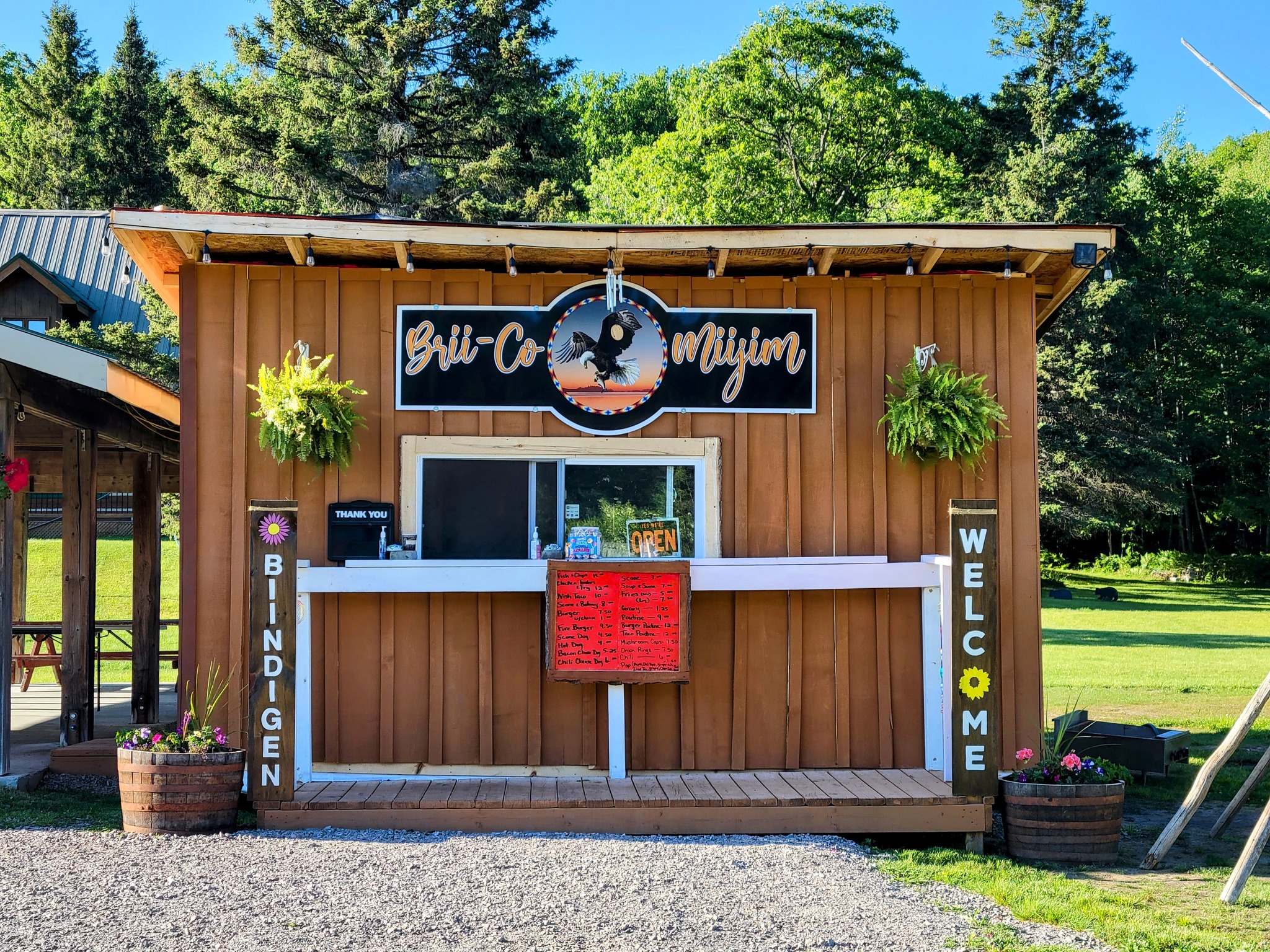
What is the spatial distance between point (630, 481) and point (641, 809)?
2147mm

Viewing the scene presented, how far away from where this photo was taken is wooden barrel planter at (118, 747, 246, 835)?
6.14 meters

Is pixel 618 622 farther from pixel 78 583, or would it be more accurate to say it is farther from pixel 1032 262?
pixel 78 583

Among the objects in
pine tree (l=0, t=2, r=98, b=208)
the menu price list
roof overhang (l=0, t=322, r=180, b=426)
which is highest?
pine tree (l=0, t=2, r=98, b=208)

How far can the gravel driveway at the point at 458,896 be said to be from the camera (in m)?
4.69

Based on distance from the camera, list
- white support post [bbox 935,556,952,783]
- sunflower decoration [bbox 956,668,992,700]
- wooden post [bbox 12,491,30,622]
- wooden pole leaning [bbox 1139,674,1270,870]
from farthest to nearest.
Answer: wooden post [bbox 12,491,30,622], white support post [bbox 935,556,952,783], sunflower decoration [bbox 956,668,992,700], wooden pole leaning [bbox 1139,674,1270,870]

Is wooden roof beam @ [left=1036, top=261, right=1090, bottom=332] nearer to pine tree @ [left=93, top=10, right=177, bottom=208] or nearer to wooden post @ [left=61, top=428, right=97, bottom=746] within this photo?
wooden post @ [left=61, top=428, right=97, bottom=746]

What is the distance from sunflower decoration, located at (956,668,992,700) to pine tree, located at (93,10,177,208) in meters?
27.2

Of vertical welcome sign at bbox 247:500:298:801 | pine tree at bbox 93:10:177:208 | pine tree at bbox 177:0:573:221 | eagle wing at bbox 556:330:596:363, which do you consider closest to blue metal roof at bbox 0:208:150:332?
pine tree at bbox 93:10:177:208

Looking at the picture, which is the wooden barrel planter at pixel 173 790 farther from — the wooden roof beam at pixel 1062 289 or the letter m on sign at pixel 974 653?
the wooden roof beam at pixel 1062 289

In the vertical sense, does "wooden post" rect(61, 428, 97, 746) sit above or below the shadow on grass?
above

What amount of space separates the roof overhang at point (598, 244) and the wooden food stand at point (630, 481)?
2 cm

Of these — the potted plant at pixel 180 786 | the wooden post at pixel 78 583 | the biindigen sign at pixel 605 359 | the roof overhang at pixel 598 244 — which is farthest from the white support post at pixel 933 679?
the wooden post at pixel 78 583

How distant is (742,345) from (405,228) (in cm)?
229

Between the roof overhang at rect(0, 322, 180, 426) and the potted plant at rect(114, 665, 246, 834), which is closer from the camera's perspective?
the potted plant at rect(114, 665, 246, 834)
